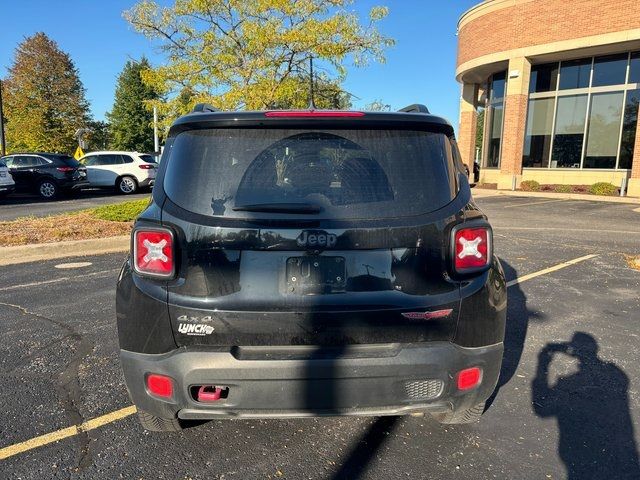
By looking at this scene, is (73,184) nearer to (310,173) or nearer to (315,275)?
(310,173)

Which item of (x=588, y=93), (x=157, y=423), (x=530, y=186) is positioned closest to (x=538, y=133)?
(x=588, y=93)

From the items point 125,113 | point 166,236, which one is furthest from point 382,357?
point 125,113

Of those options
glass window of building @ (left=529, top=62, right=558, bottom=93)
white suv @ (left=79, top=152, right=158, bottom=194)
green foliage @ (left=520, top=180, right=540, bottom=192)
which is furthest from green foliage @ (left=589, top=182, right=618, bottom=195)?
white suv @ (left=79, top=152, right=158, bottom=194)

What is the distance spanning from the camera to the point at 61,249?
7.57 meters

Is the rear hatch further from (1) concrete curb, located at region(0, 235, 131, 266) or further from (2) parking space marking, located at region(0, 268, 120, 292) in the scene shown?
(1) concrete curb, located at region(0, 235, 131, 266)

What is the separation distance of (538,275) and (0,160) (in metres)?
16.4

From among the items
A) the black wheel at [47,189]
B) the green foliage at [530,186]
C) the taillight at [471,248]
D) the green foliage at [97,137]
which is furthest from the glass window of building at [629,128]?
the green foliage at [97,137]

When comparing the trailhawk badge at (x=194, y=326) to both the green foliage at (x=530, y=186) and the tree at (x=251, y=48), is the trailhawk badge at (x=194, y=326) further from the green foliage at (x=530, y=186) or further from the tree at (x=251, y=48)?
the green foliage at (x=530, y=186)

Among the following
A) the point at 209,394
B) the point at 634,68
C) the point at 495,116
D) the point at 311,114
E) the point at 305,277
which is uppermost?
the point at 634,68

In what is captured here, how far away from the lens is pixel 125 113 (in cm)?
5497

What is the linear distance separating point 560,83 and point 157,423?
23291 millimetres

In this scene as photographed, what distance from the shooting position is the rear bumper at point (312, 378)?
210cm

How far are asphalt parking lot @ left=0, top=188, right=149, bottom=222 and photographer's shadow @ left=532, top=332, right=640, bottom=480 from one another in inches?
475

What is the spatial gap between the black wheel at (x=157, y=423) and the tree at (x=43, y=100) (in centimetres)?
4119
